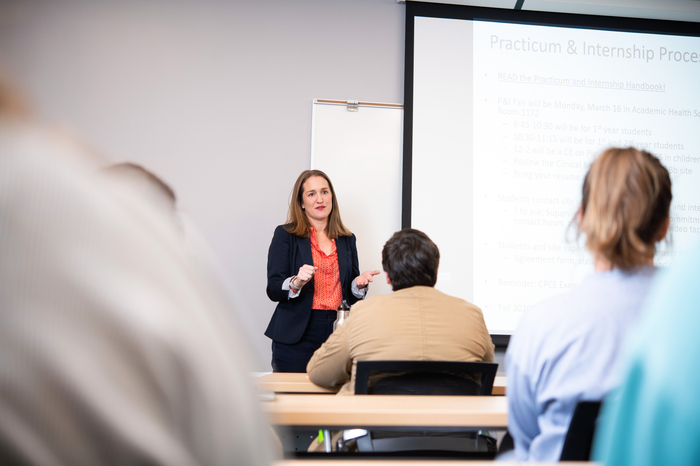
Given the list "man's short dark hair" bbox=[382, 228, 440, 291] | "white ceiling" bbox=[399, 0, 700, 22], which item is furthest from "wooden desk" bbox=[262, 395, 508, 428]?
"white ceiling" bbox=[399, 0, 700, 22]

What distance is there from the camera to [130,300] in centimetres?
25

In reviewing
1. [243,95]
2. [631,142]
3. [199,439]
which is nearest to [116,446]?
[199,439]

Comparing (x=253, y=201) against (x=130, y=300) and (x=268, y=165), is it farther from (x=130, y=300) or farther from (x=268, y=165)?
(x=130, y=300)

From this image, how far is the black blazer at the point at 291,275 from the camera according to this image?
108 inches

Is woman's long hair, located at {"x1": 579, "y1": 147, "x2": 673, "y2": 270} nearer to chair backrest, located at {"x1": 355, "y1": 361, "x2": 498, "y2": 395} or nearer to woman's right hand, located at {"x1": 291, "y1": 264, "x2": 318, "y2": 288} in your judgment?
chair backrest, located at {"x1": 355, "y1": 361, "x2": 498, "y2": 395}

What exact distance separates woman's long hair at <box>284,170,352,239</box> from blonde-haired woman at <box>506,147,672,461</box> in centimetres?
194

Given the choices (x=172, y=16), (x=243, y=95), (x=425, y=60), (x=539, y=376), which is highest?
(x=172, y=16)

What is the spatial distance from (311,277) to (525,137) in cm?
199

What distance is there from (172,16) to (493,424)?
3515 mm

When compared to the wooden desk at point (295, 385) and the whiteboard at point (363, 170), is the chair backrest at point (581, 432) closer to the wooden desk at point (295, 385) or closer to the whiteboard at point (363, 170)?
the wooden desk at point (295, 385)

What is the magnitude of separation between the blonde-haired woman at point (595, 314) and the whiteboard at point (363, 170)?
229 cm

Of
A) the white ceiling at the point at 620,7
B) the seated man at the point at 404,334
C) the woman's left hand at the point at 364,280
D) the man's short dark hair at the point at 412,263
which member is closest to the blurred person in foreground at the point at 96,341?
the seated man at the point at 404,334

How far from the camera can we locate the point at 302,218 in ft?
9.64

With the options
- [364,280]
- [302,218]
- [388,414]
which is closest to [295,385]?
[388,414]
